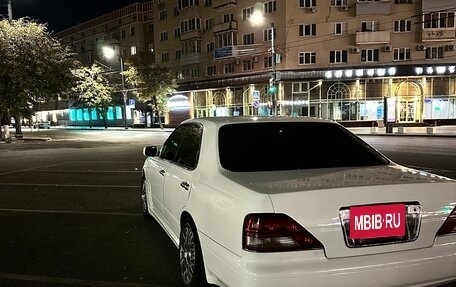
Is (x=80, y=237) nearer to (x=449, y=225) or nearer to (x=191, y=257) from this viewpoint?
(x=191, y=257)

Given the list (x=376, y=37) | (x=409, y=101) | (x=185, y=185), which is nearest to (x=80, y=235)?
(x=185, y=185)

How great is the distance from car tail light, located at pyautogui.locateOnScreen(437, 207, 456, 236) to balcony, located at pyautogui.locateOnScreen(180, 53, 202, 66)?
155ft

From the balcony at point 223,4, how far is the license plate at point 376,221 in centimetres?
4457

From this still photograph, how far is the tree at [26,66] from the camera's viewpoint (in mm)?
27172

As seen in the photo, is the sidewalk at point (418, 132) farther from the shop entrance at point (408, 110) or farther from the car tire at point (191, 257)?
the car tire at point (191, 257)

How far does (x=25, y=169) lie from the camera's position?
14.2 meters

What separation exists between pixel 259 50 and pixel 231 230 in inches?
1600

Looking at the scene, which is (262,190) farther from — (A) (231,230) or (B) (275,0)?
(B) (275,0)

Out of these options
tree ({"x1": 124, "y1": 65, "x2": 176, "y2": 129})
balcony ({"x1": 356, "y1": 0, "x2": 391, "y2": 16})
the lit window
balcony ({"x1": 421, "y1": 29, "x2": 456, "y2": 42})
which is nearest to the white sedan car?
the lit window

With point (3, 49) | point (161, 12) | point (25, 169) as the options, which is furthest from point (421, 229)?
point (161, 12)

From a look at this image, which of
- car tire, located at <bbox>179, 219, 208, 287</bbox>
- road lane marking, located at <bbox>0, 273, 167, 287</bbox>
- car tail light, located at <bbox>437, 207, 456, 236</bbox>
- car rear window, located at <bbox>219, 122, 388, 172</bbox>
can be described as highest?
car rear window, located at <bbox>219, 122, 388, 172</bbox>

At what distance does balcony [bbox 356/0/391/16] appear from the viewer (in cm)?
3909

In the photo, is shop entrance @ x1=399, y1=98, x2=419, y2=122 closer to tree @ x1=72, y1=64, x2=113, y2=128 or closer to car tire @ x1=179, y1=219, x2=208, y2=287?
tree @ x1=72, y1=64, x2=113, y2=128

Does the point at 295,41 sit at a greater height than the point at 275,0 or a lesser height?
lesser
